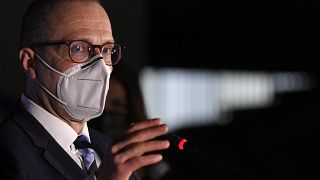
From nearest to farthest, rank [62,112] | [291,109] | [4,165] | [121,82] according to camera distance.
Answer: [4,165] → [62,112] → [121,82] → [291,109]

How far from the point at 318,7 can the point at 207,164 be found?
4.57 metres

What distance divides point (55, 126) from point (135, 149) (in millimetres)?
354

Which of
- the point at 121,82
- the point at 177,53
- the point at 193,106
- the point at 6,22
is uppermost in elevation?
the point at 6,22

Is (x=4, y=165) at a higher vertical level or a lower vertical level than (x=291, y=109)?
higher

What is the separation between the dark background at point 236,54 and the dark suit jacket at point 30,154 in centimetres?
131

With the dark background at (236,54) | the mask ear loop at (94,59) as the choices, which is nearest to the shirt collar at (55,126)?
the mask ear loop at (94,59)

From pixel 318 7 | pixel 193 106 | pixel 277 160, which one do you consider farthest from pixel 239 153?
pixel 193 106

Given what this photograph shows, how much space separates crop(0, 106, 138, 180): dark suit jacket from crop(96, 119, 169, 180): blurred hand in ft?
0.65

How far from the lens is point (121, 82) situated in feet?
9.41

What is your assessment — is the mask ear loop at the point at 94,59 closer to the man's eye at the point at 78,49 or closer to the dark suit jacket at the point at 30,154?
the man's eye at the point at 78,49

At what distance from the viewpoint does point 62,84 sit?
1.54 m

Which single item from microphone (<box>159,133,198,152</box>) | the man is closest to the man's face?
the man

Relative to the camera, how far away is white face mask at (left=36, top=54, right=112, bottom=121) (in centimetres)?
154

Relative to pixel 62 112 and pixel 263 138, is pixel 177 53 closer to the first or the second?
pixel 263 138
